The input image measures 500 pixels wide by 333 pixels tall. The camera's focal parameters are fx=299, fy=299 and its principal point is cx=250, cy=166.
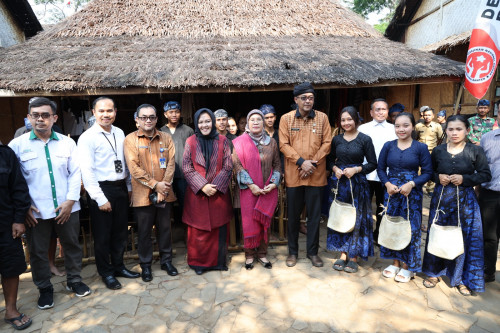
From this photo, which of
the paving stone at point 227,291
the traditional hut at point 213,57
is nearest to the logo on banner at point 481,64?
the traditional hut at point 213,57

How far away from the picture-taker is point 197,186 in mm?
3303

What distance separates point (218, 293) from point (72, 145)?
213 cm

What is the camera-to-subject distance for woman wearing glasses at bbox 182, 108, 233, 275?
3.39 m

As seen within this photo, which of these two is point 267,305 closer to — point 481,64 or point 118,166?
point 118,166

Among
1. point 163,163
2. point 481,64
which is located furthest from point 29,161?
point 481,64

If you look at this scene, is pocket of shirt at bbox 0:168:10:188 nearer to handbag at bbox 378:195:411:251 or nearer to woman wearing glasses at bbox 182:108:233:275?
woman wearing glasses at bbox 182:108:233:275

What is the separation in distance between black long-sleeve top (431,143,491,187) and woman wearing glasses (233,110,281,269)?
5.65 ft

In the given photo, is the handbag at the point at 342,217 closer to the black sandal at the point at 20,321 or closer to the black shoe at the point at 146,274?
the black shoe at the point at 146,274

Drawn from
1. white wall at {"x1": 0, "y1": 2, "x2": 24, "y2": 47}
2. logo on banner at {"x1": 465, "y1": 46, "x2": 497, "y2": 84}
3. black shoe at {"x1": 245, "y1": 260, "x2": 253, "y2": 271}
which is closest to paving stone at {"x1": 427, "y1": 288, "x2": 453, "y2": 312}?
black shoe at {"x1": 245, "y1": 260, "x2": 253, "y2": 271}

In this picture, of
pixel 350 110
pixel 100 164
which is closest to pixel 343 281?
pixel 350 110

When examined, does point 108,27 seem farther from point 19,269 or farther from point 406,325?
point 406,325

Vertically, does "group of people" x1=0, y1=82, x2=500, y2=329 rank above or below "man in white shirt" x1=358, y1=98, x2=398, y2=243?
below

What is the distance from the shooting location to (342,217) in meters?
→ 3.29

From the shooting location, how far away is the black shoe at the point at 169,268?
3479mm
